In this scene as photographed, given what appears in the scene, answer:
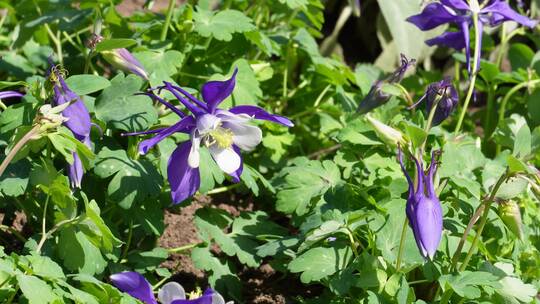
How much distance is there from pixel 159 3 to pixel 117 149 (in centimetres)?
215

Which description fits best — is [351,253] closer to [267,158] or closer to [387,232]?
[387,232]

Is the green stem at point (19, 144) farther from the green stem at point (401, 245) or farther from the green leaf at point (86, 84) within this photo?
the green stem at point (401, 245)

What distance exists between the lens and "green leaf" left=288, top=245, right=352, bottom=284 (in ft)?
6.69

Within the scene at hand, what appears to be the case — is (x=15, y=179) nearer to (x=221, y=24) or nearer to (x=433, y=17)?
(x=221, y=24)

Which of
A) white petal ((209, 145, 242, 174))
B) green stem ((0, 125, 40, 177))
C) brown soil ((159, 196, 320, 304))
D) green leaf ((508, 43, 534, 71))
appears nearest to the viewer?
green stem ((0, 125, 40, 177))

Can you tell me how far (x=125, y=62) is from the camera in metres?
2.24

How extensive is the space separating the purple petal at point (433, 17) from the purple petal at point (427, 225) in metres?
0.89

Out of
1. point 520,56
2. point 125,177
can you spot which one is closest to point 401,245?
point 125,177

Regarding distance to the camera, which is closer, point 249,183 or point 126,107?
point 126,107

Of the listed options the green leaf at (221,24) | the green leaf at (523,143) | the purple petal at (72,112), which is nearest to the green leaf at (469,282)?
the green leaf at (523,143)

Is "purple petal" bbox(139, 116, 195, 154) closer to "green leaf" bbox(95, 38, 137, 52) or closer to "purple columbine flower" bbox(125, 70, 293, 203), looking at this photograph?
"purple columbine flower" bbox(125, 70, 293, 203)

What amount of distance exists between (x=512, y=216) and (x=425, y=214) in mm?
264

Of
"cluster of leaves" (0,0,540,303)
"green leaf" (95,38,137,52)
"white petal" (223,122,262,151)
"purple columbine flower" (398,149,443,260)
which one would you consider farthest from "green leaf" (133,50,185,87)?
"purple columbine flower" (398,149,443,260)

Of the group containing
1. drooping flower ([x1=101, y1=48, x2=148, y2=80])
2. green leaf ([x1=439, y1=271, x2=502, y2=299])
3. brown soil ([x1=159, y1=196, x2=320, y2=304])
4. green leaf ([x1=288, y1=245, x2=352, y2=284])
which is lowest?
brown soil ([x1=159, y1=196, x2=320, y2=304])
